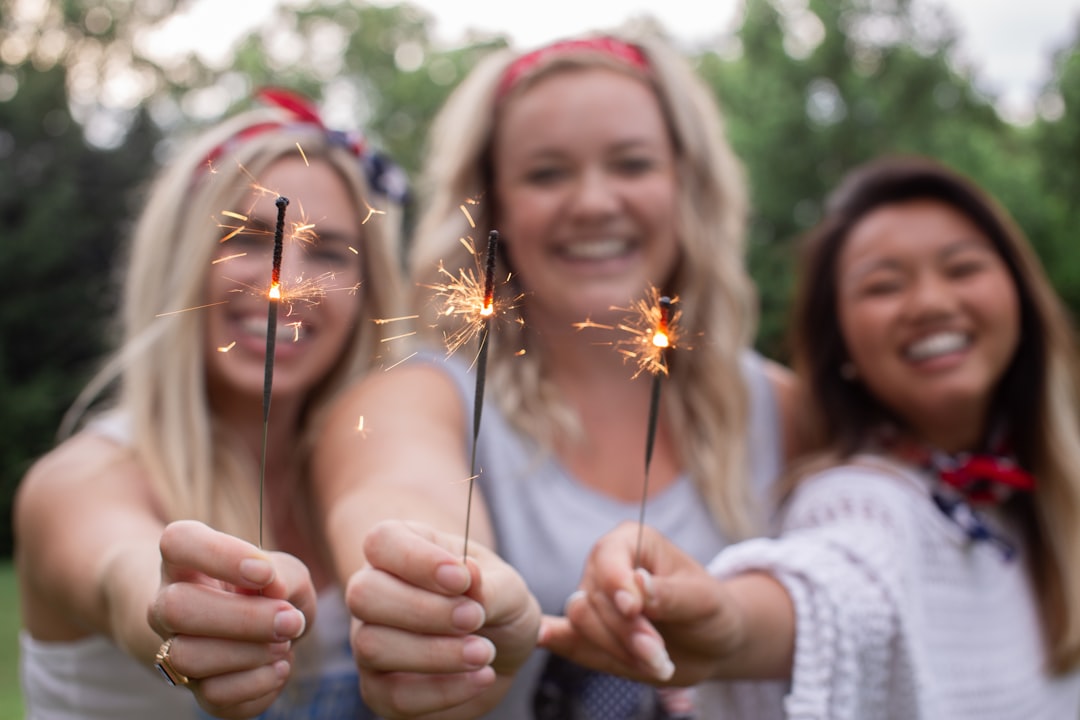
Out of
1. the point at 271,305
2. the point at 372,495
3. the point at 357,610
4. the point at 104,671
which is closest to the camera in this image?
the point at 271,305

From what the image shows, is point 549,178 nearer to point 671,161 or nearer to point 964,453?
point 671,161

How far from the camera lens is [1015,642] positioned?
Result: 2.70 m

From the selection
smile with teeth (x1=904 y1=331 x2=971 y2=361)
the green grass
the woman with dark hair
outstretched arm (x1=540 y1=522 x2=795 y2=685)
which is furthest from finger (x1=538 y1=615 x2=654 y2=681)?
the green grass

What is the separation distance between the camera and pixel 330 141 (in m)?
2.74

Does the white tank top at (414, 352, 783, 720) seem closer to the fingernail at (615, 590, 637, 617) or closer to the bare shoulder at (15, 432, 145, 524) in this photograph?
the bare shoulder at (15, 432, 145, 524)

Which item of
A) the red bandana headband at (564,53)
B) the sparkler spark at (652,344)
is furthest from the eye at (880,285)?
the sparkler spark at (652,344)

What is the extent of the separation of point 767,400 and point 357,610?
2.10 meters

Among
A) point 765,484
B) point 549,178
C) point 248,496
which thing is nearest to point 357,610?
point 248,496

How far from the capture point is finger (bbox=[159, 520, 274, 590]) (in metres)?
1.16

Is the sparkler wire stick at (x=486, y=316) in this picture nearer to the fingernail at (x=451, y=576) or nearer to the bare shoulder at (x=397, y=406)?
the fingernail at (x=451, y=576)

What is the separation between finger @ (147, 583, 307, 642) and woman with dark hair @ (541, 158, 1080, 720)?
3.28ft

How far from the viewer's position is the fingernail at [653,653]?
4.73 feet

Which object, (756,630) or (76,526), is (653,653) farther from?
(76,526)

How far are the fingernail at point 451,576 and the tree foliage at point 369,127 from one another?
43.3ft
